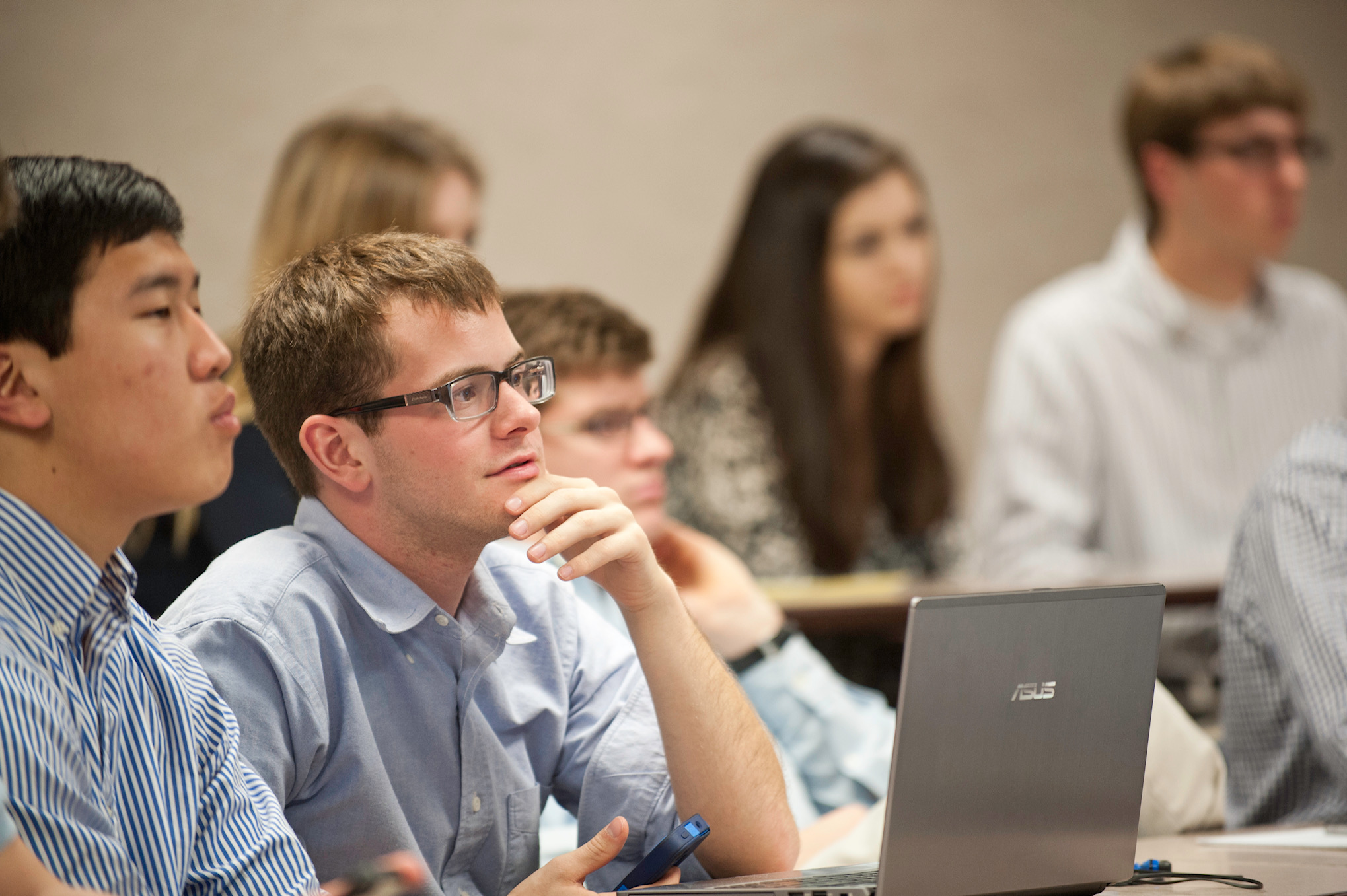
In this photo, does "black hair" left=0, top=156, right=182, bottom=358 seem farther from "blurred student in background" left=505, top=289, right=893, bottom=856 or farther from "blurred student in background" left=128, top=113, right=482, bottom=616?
"blurred student in background" left=128, top=113, right=482, bottom=616

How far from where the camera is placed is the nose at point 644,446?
2.08m

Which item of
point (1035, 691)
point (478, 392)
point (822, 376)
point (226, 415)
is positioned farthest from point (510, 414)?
point (822, 376)

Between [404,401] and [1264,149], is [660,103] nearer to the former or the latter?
[1264,149]

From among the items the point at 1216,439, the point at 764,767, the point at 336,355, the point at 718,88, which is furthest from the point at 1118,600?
the point at 718,88

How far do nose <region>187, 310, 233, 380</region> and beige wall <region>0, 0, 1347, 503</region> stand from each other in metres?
1.78

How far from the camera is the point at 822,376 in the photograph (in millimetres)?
3332

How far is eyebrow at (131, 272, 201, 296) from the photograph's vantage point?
1.05 meters

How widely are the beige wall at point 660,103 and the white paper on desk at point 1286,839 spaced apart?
2.17 m

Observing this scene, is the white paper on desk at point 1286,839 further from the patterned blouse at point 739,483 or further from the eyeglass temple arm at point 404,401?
the patterned blouse at point 739,483

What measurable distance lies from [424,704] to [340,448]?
10.6 inches

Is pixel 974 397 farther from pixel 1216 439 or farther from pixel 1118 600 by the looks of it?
pixel 1118 600

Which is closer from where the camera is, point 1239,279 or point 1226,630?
point 1226,630

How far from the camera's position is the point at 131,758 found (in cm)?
102

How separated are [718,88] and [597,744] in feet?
10.9
